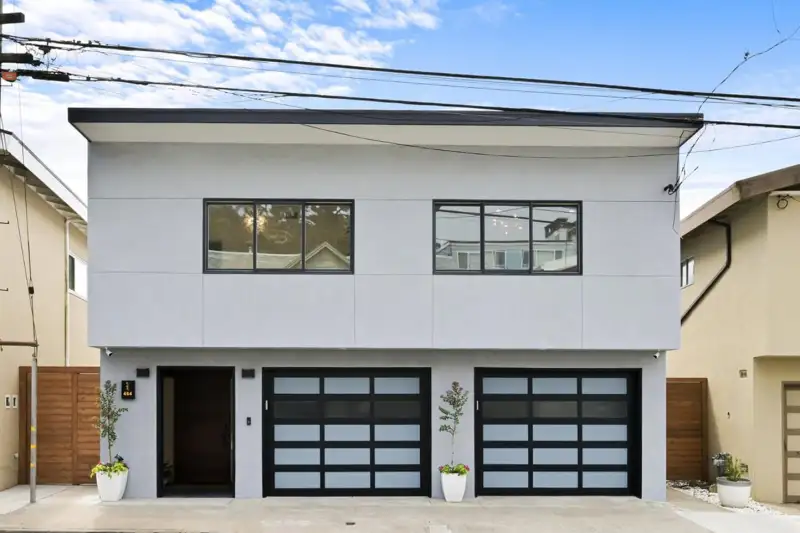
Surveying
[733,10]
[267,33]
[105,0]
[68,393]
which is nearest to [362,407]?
[68,393]

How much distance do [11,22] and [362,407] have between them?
7.03 meters

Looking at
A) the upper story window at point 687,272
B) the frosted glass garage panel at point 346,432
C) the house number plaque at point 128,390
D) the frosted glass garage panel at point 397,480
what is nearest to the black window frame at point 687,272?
the upper story window at point 687,272

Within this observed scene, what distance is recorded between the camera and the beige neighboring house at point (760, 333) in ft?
38.2

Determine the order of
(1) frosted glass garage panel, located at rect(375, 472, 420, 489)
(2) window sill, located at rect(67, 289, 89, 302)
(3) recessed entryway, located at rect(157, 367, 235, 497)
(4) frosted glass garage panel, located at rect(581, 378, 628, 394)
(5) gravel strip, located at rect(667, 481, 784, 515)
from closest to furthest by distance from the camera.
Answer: (5) gravel strip, located at rect(667, 481, 784, 515)
(1) frosted glass garage panel, located at rect(375, 472, 420, 489)
(4) frosted glass garage panel, located at rect(581, 378, 628, 394)
(3) recessed entryway, located at rect(157, 367, 235, 497)
(2) window sill, located at rect(67, 289, 89, 302)

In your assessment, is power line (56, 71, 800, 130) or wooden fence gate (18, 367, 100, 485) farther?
wooden fence gate (18, 367, 100, 485)

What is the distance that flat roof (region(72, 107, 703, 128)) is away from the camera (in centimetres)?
1059

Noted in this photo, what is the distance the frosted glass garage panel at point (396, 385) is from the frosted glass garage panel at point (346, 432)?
631mm

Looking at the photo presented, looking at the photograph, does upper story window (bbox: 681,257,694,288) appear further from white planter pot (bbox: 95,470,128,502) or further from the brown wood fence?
white planter pot (bbox: 95,470,128,502)

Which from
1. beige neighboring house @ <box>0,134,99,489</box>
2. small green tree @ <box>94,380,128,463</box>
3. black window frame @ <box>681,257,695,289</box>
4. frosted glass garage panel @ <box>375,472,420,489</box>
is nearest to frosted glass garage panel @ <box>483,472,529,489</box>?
frosted glass garage panel @ <box>375,472,420,489</box>

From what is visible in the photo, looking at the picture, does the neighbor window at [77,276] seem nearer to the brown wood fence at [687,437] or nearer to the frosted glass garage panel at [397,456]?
the frosted glass garage panel at [397,456]

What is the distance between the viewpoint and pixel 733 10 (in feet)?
37.3

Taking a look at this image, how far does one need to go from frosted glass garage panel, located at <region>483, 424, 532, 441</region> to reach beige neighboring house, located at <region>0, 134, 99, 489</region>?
764 cm

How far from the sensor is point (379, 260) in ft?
36.5

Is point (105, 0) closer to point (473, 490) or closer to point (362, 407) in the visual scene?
point (362, 407)
